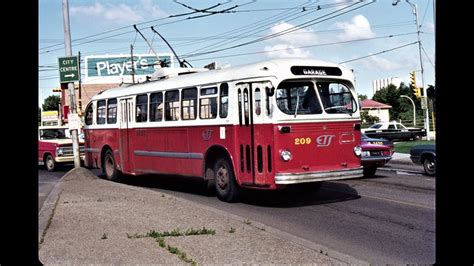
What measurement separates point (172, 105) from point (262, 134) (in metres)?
3.78

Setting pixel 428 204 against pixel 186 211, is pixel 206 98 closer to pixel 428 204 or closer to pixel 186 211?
pixel 186 211

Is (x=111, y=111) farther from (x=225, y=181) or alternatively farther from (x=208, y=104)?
(x=225, y=181)

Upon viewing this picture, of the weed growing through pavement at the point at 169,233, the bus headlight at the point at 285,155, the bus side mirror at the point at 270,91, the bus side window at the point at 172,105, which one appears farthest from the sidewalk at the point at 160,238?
the bus side window at the point at 172,105

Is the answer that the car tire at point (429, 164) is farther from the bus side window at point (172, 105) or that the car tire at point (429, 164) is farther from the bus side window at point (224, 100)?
the bus side window at point (172, 105)

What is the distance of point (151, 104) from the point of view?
14383mm

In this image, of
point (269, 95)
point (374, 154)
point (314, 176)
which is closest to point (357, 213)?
point (314, 176)

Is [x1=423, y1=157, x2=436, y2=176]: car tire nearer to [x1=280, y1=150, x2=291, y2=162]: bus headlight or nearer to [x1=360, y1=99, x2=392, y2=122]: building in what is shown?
[x1=280, y1=150, x2=291, y2=162]: bus headlight

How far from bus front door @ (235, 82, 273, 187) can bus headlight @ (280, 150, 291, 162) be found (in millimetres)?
235

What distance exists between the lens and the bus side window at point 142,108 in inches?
578

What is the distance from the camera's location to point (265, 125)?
33.9 feet

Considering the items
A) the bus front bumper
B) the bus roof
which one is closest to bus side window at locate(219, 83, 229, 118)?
the bus roof
